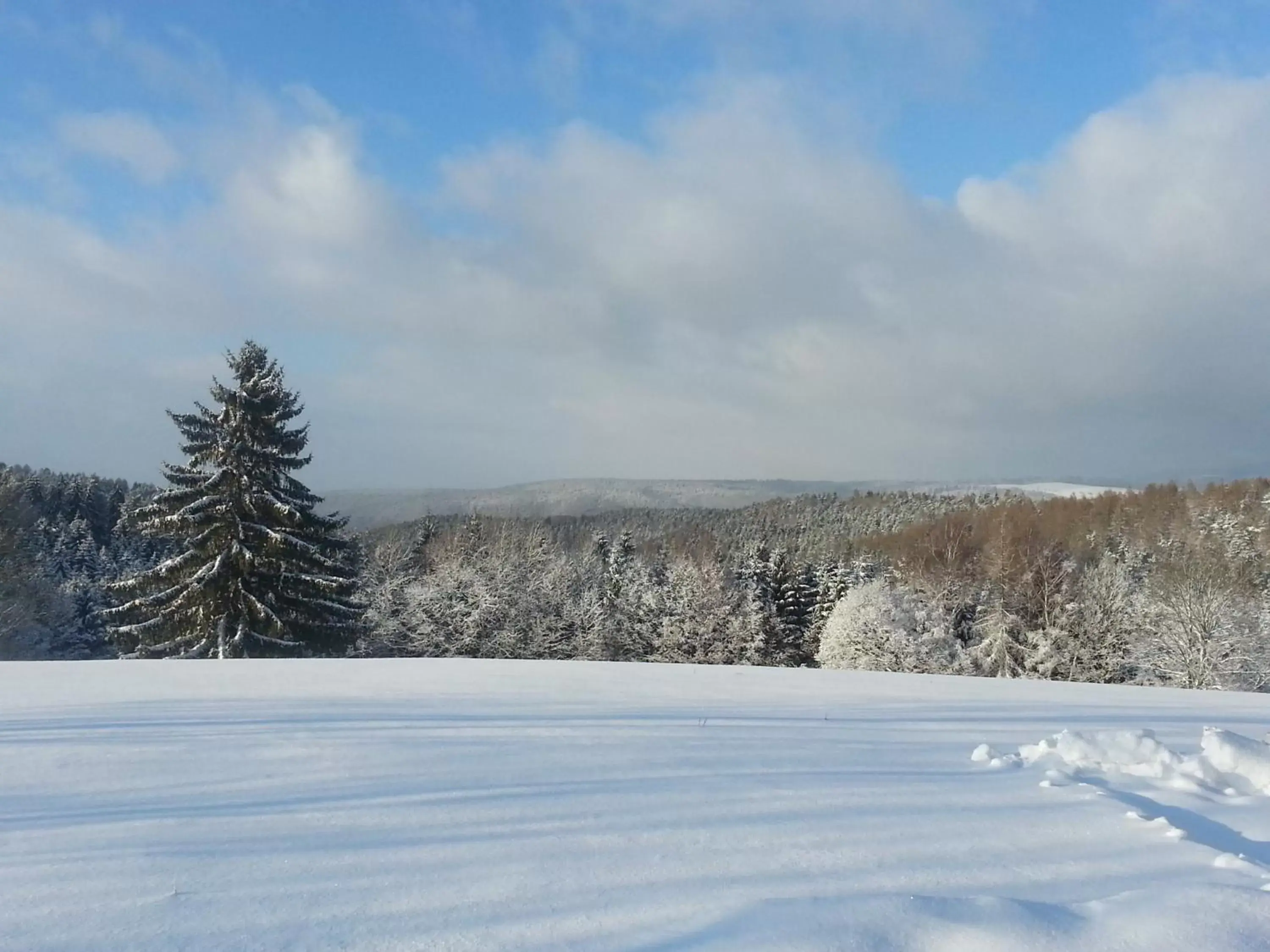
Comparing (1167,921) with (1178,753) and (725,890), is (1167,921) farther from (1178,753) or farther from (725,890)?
(1178,753)

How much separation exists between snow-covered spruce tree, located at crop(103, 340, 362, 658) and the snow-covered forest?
140 cm

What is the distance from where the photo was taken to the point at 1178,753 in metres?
3.54

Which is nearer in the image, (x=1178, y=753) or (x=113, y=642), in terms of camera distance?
(x=1178, y=753)

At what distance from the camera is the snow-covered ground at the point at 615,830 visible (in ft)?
6.25

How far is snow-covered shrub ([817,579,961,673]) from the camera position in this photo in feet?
85.1

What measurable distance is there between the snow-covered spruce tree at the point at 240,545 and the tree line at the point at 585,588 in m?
0.05

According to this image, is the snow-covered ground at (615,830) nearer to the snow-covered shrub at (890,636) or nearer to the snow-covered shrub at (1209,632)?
the snow-covered shrub at (890,636)

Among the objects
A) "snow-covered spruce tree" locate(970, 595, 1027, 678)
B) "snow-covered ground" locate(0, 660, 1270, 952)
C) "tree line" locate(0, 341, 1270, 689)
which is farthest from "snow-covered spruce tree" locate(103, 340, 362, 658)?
"snow-covered spruce tree" locate(970, 595, 1027, 678)

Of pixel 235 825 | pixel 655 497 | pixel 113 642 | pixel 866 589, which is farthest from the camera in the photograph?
pixel 655 497

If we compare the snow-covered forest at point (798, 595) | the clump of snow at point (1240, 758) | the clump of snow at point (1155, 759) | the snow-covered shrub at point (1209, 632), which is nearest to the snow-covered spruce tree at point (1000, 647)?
the snow-covered forest at point (798, 595)

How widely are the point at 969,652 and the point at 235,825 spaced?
1045 inches

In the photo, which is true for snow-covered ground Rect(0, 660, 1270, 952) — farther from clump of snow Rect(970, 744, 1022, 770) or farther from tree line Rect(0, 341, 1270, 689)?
tree line Rect(0, 341, 1270, 689)

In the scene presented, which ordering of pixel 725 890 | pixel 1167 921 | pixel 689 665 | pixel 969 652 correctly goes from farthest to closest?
pixel 969 652, pixel 689 665, pixel 725 890, pixel 1167 921

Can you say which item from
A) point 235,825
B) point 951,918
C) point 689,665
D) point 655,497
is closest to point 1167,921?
point 951,918
